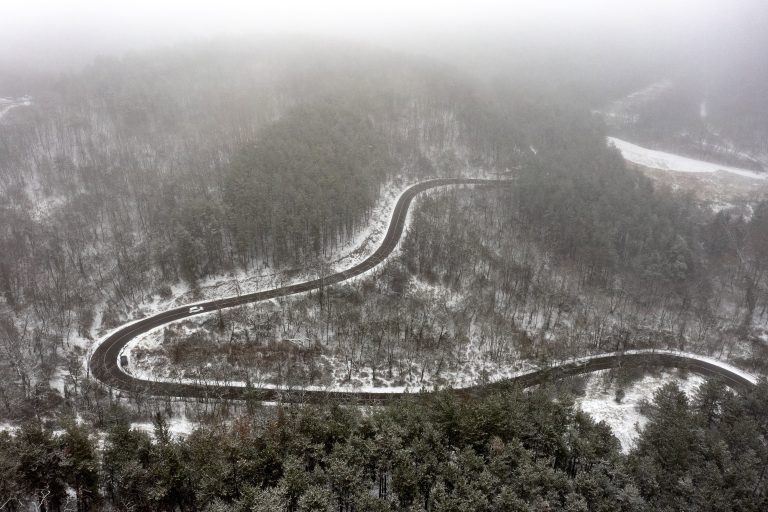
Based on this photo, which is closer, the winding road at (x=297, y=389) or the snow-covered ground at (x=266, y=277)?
the winding road at (x=297, y=389)

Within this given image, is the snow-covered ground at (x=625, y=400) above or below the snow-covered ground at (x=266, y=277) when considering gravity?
below

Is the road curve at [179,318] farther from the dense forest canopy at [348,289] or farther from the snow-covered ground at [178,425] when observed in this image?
the snow-covered ground at [178,425]

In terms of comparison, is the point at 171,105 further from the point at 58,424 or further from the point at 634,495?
the point at 634,495

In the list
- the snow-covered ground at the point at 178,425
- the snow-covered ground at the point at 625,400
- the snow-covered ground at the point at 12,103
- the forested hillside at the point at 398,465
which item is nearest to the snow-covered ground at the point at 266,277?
the snow-covered ground at the point at 178,425

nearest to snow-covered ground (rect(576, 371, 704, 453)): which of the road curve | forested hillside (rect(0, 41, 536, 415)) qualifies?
the road curve

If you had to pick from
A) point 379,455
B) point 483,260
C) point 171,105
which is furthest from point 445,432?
point 171,105

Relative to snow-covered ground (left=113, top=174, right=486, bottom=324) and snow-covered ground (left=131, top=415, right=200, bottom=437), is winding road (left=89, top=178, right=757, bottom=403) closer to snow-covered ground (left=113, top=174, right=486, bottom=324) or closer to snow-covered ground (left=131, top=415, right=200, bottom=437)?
snow-covered ground (left=113, top=174, right=486, bottom=324)
